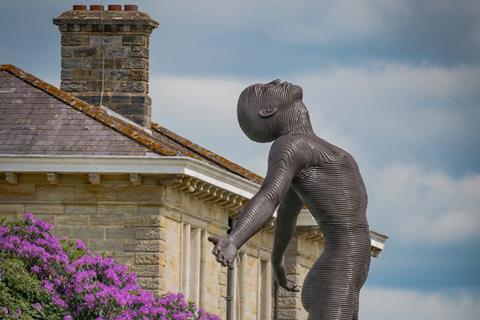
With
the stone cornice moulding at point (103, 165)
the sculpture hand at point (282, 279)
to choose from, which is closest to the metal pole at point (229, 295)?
the stone cornice moulding at point (103, 165)

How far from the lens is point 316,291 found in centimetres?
1465

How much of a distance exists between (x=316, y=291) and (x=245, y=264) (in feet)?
111

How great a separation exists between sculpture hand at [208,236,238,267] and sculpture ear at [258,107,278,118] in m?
1.13

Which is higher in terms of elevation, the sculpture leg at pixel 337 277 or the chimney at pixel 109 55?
the chimney at pixel 109 55

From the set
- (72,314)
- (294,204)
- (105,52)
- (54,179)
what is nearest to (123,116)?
(105,52)

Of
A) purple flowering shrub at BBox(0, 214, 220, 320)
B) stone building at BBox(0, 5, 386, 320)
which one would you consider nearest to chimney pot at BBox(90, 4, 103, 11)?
stone building at BBox(0, 5, 386, 320)

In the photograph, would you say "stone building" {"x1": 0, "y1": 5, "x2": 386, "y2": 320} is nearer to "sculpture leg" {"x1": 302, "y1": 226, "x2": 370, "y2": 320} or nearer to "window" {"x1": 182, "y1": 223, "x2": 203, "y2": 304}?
"window" {"x1": 182, "y1": 223, "x2": 203, "y2": 304}

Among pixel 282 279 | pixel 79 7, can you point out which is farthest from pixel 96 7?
pixel 282 279

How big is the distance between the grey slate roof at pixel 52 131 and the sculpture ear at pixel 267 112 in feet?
89.5

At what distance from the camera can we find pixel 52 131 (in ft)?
140

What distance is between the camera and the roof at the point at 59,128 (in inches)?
1658

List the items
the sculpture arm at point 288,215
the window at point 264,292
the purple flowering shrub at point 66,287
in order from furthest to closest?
the window at point 264,292, the purple flowering shrub at point 66,287, the sculpture arm at point 288,215

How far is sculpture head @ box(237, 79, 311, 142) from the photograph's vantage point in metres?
14.7

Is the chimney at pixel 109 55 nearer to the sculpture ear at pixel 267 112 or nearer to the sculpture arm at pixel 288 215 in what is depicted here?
the sculpture arm at pixel 288 215
